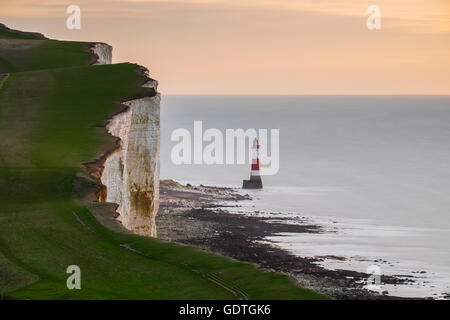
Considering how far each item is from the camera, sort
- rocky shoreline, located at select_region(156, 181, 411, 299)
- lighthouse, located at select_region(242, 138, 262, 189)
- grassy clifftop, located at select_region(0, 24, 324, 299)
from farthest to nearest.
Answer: lighthouse, located at select_region(242, 138, 262, 189) < rocky shoreline, located at select_region(156, 181, 411, 299) < grassy clifftop, located at select_region(0, 24, 324, 299)

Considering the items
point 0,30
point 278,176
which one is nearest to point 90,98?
point 0,30

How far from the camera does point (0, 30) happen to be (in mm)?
82375

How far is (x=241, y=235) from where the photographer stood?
224 feet

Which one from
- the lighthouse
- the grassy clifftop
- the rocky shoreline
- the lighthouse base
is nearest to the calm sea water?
the lighthouse base

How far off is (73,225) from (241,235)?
118 feet

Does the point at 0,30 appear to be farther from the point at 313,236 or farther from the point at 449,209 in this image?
the point at 449,209

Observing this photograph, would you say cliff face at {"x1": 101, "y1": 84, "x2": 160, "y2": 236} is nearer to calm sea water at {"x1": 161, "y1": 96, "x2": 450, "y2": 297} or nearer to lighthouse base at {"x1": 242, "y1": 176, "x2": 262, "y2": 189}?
calm sea water at {"x1": 161, "y1": 96, "x2": 450, "y2": 297}

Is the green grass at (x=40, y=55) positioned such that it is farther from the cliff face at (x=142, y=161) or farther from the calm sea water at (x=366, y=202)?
the calm sea water at (x=366, y=202)

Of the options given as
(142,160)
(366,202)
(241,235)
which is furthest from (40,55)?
(366,202)

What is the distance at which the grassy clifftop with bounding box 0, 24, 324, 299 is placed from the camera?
88.7 ft

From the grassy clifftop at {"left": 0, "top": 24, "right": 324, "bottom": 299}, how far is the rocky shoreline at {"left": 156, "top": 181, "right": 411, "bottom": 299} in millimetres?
12075

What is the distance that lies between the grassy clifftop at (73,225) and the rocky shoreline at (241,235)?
12.1 m

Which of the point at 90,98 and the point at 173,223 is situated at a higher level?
the point at 90,98

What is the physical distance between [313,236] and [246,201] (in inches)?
827
